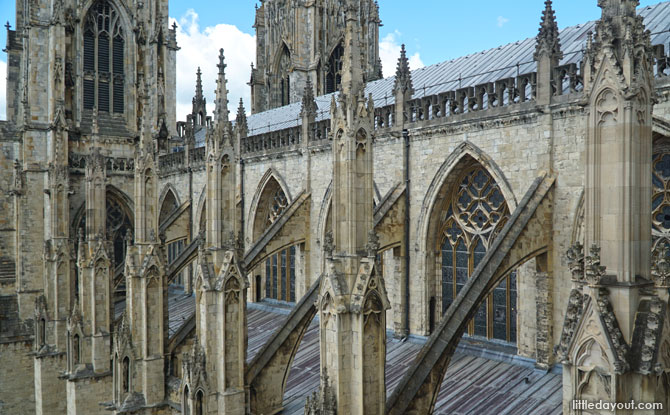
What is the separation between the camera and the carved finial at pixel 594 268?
5.89 meters

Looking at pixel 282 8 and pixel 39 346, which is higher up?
pixel 282 8

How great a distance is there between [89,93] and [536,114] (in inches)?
1032

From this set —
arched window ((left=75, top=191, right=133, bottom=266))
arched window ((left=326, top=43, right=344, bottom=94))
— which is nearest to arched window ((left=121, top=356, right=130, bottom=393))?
arched window ((left=75, top=191, right=133, bottom=266))

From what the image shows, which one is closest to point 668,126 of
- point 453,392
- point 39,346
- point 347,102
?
point 347,102

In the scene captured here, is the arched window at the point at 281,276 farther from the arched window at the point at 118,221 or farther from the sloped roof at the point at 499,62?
the arched window at the point at 118,221

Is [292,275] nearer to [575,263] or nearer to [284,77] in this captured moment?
[575,263]

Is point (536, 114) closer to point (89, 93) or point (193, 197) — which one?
point (193, 197)

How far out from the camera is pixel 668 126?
34.9 feet

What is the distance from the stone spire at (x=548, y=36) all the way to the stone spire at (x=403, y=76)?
4046 millimetres

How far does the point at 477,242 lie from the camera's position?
14.7m

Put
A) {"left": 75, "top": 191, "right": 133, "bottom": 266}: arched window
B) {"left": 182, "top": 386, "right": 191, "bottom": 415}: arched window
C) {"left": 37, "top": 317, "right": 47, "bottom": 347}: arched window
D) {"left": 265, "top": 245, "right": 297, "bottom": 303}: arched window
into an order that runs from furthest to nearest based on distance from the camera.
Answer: {"left": 75, "top": 191, "right": 133, "bottom": 266}: arched window
{"left": 37, "top": 317, "right": 47, "bottom": 347}: arched window
{"left": 265, "top": 245, "right": 297, "bottom": 303}: arched window
{"left": 182, "top": 386, "right": 191, "bottom": 415}: arched window

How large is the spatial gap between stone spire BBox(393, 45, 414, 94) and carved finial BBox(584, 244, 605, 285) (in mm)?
10546

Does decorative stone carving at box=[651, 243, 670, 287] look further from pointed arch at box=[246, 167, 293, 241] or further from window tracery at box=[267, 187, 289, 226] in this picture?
window tracery at box=[267, 187, 289, 226]

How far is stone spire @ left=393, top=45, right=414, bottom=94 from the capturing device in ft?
52.2
